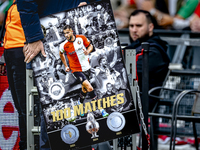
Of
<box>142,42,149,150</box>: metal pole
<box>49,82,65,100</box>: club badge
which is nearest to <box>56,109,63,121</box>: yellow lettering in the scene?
<box>49,82,65,100</box>: club badge

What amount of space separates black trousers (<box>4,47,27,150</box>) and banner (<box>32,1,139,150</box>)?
42 cm

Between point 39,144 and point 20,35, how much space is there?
3.30 feet

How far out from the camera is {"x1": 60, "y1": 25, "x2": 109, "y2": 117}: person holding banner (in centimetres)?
281

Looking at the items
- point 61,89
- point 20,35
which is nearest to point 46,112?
point 61,89

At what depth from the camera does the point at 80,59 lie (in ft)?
9.29

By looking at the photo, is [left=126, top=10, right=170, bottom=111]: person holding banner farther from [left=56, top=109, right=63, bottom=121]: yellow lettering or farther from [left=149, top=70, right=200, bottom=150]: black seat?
[left=56, top=109, right=63, bottom=121]: yellow lettering

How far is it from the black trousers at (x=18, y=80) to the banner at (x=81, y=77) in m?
0.42

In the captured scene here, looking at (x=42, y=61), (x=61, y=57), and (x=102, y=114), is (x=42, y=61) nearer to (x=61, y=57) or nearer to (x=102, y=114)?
(x=61, y=57)

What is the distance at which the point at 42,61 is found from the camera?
281cm

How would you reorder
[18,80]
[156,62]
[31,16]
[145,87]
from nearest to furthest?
[31,16], [145,87], [18,80], [156,62]

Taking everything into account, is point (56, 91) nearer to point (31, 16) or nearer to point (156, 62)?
point (31, 16)

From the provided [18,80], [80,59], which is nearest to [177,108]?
[80,59]

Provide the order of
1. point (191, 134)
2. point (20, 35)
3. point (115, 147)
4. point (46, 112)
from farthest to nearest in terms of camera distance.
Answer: point (191, 134) < point (20, 35) < point (115, 147) < point (46, 112)

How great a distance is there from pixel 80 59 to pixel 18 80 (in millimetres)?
686
